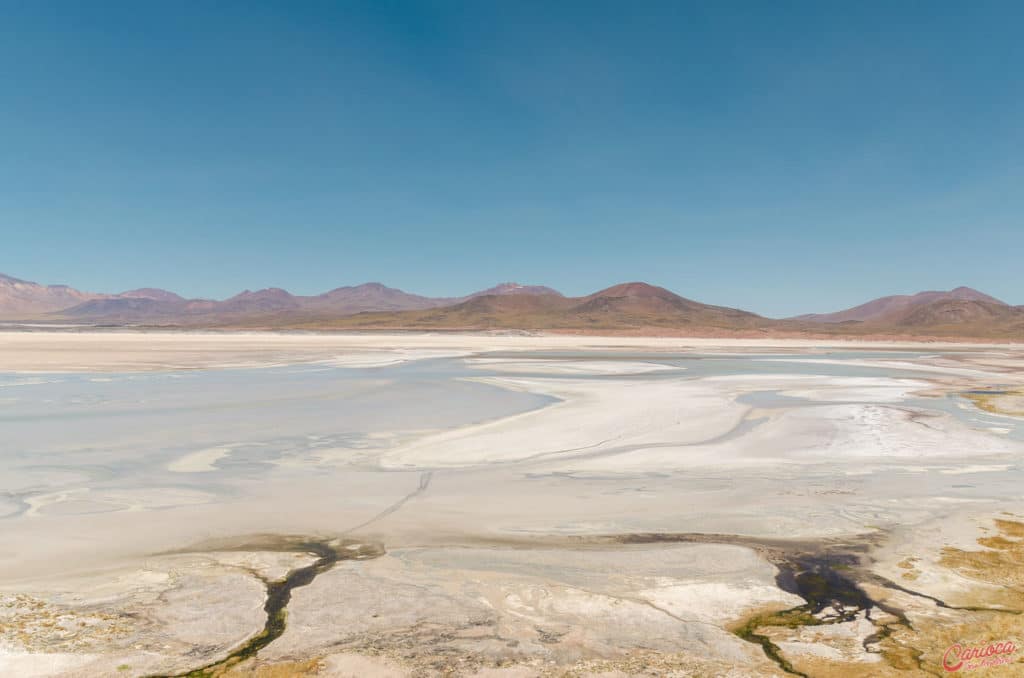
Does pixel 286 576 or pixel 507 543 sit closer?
pixel 286 576

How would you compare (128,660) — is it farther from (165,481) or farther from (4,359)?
(4,359)

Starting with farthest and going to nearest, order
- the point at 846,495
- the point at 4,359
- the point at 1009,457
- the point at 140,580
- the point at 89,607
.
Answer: the point at 4,359 < the point at 1009,457 < the point at 846,495 < the point at 140,580 < the point at 89,607

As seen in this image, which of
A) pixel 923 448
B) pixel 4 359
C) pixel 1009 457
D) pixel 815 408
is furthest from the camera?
pixel 4 359

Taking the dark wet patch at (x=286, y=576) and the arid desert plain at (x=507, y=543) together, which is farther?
the arid desert plain at (x=507, y=543)

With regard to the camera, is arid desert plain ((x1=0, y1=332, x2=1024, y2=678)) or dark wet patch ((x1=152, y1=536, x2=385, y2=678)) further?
arid desert plain ((x1=0, y1=332, x2=1024, y2=678))

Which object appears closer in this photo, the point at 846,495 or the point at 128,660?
the point at 128,660

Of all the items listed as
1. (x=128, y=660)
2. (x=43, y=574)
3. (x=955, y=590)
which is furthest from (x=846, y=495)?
(x=43, y=574)

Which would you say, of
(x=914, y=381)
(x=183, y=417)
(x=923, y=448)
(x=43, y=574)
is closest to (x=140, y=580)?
(x=43, y=574)

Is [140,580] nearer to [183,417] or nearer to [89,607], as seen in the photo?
[89,607]
